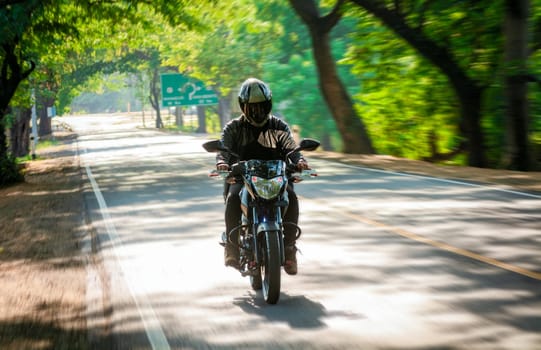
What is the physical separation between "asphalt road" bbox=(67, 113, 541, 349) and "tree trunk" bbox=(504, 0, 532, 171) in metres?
6.21

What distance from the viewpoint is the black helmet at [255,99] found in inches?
269

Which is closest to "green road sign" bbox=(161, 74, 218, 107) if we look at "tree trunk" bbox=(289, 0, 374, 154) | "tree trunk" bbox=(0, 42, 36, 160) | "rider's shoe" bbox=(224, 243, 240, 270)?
"tree trunk" bbox=(289, 0, 374, 154)

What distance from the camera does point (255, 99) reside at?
6859 mm

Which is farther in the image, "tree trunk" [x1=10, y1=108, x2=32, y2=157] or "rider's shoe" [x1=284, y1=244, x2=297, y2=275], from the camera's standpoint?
"tree trunk" [x1=10, y1=108, x2=32, y2=157]

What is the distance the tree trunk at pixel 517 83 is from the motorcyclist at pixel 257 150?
14470 millimetres

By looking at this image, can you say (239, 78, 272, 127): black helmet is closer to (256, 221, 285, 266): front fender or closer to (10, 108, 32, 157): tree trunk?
(256, 221, 285, 266): front fender

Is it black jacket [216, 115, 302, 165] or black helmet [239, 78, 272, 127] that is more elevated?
black helmet [239, 78, 272, 127]

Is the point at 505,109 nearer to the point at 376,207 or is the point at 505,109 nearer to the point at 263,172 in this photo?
the point at 376,207

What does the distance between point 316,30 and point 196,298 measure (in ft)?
77.1

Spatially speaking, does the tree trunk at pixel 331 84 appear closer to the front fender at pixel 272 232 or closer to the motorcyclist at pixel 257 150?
the motorcyclist at pixel 257 150

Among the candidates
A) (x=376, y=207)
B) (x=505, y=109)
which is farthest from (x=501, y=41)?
(x=376, y=207)

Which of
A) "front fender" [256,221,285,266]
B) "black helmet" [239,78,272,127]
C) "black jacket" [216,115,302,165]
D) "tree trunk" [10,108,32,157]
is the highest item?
"black helmet" [239,78,272,127]

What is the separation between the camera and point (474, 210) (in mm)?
12023

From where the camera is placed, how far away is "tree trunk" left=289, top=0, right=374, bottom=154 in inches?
1163
